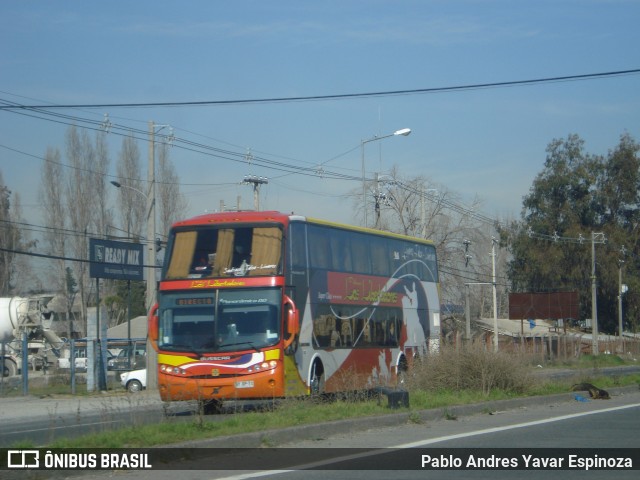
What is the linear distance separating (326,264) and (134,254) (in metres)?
15.1

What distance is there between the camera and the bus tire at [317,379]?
67.5 feet

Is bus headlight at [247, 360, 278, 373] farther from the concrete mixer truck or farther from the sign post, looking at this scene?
the concrete mixer truck

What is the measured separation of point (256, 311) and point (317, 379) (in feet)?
9.66

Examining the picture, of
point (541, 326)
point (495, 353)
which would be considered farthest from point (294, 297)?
point (541, 326)

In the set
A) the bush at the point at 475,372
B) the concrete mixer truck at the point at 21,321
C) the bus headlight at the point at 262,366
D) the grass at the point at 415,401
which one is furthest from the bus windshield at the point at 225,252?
the concrete mixer truck at the point at 21,321

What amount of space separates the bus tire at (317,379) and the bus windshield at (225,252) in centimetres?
293

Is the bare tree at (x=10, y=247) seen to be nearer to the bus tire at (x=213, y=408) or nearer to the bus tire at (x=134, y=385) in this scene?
the bus tire at (x=134, y=385)

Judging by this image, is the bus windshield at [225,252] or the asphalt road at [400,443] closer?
the asphalt road at [400,443]

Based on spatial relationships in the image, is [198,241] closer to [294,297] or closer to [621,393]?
[294,297]

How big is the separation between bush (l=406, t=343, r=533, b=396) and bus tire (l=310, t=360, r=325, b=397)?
239cm

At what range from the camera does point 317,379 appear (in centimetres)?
2103

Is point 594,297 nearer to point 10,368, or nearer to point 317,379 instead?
point 10,368

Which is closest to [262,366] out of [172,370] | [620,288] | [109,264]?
[172,370]

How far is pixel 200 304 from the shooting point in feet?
63.2
